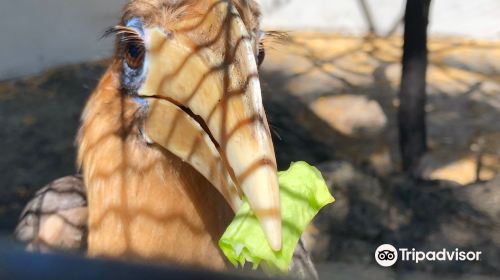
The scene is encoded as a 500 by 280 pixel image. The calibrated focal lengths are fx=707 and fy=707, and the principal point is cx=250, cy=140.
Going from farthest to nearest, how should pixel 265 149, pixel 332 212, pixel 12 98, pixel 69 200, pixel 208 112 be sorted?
pixel 12 98
pixel 332 212
pixel 69 200
pixel 208 112
pixel 265 149

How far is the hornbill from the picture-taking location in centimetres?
133

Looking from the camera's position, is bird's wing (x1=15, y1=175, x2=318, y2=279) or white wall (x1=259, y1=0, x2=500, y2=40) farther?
white wall (x1=259, y1=0, x2=500, y2=40)

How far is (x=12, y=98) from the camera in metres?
4.04

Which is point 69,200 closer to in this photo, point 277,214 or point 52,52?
point 277,214

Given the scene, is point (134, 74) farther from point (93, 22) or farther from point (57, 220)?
point (93, 22)

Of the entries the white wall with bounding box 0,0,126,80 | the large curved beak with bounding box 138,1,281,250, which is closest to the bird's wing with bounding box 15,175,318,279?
the large curved beak with bounding box 138,1,281,250

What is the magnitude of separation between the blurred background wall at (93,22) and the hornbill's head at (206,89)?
7.74 feet

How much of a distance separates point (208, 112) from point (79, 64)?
300 cm

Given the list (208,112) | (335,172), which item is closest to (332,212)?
(335,172)

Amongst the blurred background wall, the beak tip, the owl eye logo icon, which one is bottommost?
the owl eye logo icon

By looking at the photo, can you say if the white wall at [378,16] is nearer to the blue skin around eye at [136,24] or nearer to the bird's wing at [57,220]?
the bird's wing at [57,220]

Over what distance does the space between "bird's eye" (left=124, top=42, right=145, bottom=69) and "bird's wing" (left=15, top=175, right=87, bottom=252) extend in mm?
606

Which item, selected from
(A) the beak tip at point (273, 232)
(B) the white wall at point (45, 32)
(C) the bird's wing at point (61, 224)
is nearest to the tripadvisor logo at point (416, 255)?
(C) the bird's wing at point (61, 224)

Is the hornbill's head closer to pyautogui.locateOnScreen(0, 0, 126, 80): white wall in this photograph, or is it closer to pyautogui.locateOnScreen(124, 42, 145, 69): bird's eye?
pyautogui.locateOnScreen(124, 42, 145, 69): bird's eye
